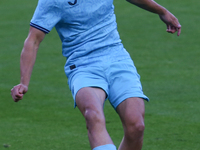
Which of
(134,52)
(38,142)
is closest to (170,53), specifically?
(134,52)

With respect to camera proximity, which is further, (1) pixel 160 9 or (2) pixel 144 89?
(2) pixel 144 89

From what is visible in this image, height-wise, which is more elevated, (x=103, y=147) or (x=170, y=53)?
(x=103, y=147)

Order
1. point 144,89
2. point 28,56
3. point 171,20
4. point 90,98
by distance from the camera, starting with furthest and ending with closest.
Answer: point 144,89 < point 171,20 < point 28,56 < point 90,98

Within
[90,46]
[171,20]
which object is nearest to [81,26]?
[90,46]

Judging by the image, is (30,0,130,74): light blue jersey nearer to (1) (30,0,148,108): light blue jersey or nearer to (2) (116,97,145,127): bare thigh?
(1) (30,0,148,108): light blue jersey

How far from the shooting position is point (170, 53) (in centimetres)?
1145

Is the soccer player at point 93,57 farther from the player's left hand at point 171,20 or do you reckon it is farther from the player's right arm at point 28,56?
the player's left hand at point 171,20

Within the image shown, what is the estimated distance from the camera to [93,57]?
4734mm

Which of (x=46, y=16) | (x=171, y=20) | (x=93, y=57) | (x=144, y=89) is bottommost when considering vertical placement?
(x=144, y=89)

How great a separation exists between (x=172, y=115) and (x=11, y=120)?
215cm

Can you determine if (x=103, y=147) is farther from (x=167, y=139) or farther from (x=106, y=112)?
(x=106, y=112)

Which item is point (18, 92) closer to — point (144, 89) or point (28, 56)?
point (28, 56)

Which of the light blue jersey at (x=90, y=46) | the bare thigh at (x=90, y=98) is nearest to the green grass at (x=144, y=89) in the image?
the light blue jersey at (x=90, y=46)

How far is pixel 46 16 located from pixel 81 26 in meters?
0.32
